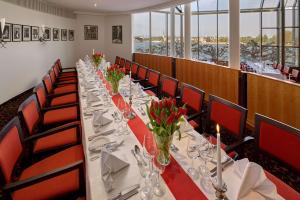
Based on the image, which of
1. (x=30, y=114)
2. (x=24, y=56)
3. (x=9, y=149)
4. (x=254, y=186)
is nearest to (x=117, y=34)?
(x=24, y=56)

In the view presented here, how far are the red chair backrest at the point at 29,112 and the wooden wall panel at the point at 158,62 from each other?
5.76m

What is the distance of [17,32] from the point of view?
6.61 metres

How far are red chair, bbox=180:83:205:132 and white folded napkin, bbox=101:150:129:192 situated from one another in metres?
1.30

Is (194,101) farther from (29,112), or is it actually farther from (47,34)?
(47,34)

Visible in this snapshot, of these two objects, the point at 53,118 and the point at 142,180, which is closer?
the point at 142,180

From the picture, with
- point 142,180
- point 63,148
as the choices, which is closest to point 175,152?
point 142,180

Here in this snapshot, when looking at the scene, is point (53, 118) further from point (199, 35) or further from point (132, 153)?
point (199, 35)

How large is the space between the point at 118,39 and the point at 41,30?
13.8ft

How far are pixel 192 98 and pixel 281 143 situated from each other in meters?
1.39

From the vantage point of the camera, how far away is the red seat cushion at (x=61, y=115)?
328 centimetres

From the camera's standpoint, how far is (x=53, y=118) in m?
3.34

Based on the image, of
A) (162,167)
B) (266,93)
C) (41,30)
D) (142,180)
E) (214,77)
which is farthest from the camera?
(41,30)

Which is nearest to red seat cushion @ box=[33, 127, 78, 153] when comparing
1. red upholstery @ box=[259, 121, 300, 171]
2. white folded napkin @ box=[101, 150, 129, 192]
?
white folded napkin @ box=[101, 150, 129, 192]

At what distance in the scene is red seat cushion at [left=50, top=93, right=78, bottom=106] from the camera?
4.18m
